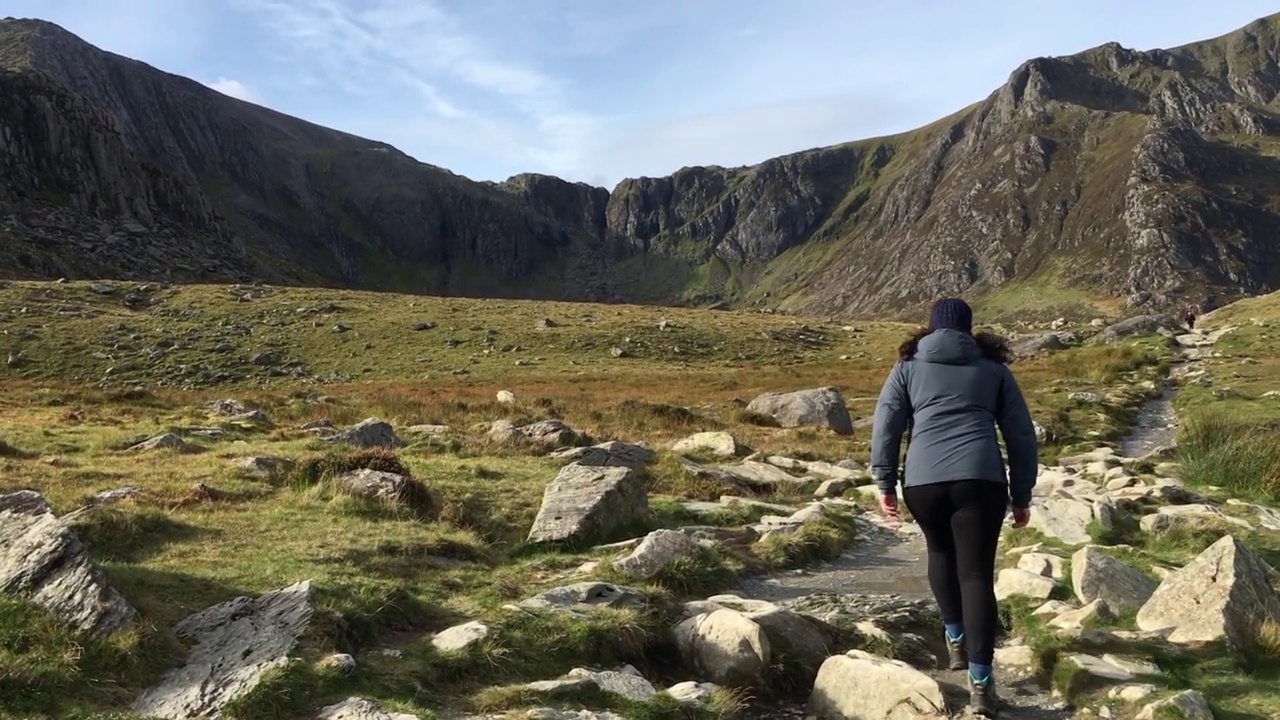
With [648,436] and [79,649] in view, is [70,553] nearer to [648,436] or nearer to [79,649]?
[79,649]

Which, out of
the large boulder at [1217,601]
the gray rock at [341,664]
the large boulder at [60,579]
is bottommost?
the large boulder at [1217,601]

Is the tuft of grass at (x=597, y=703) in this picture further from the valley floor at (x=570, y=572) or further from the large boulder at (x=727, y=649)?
the large boulder at (x=727, y=649)

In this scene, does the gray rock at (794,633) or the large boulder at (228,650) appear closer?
the large boulder at (228,650)

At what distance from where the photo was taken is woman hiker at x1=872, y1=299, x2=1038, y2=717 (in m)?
7.00

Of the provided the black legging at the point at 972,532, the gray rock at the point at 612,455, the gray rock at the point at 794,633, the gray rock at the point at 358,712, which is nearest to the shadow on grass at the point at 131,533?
the gray rock at the point at 358,712

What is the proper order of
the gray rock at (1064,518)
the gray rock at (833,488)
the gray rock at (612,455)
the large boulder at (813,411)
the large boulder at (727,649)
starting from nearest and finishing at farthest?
the large boulder at (727,649) < the gray rock at (1064,518) < the gray rock at (833,488) < the gray rock at (612,455) < the large boulder at (813,411)

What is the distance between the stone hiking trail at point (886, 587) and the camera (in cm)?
761

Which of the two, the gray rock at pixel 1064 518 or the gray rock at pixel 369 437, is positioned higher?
the gray rock at pixel 369 437

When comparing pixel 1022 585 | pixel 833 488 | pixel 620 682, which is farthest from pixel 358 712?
pixel 833 488

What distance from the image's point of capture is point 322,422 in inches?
1032

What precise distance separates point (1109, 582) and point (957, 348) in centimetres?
458

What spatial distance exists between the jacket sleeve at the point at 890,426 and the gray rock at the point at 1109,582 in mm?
3847

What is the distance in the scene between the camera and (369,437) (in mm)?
21781

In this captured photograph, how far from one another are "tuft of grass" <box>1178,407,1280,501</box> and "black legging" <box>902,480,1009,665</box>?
1203 centimetres
